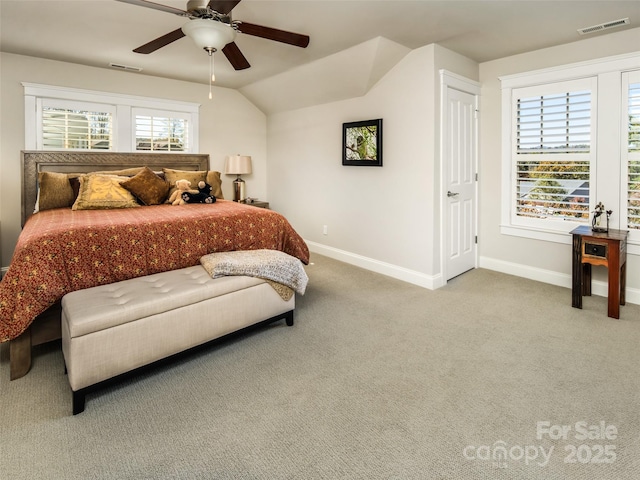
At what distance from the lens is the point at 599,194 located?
3516 millimetres

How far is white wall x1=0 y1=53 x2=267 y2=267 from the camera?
4.06 meters

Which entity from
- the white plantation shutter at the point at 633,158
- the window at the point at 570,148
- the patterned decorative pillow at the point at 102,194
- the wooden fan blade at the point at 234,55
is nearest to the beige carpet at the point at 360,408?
the white plantation shutter at the point at 633,158

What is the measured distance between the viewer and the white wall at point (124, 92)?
406 cm

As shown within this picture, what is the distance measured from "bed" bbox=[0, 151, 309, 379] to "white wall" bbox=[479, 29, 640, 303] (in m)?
2.29

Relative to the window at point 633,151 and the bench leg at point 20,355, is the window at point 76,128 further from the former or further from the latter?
the window at point 633,151

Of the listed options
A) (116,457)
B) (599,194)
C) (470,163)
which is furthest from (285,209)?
(116,457)

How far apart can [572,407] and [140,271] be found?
108 inches

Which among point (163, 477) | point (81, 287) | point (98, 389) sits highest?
point (81, 287)

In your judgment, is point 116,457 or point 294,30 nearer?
point 116,457

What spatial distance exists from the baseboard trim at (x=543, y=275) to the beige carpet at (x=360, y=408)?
470 mm

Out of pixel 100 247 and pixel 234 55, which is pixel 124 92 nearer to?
pixel 234 55

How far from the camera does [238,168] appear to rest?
5.52 metres

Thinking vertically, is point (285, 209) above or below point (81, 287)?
above

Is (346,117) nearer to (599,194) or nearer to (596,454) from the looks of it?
(599,194)
